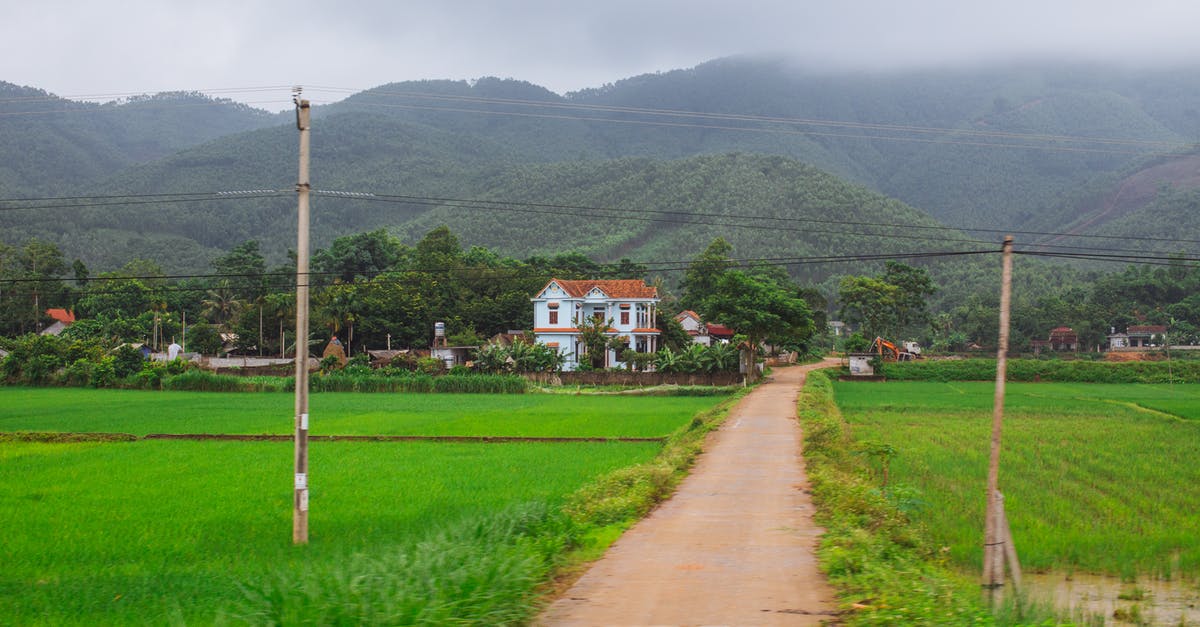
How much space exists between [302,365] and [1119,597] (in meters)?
10.3

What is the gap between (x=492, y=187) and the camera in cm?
13625

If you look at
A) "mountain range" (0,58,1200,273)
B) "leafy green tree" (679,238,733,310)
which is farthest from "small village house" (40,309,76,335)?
"leafy green tree" (679,238,733,310)

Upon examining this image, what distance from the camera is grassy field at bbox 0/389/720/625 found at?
7.43 metres

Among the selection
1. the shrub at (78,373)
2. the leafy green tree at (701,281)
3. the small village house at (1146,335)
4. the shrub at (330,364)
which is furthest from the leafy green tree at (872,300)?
the shrub at (78,373)

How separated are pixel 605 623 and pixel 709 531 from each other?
442 cm

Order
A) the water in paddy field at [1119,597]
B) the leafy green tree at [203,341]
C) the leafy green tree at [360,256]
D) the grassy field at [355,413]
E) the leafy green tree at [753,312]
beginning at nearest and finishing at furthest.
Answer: the water in paddy field at [1119,597] → the grassy field at [355,413] → the leafy green tree at [753,312] → the leafy green tree at [203,341] → the leafy green tree at [360,256]

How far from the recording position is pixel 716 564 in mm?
10023

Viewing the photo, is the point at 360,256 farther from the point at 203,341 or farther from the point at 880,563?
the point at 880,563

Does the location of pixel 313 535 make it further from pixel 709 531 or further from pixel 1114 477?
pixel 1114 477

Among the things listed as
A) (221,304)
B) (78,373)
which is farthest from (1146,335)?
(78,373)

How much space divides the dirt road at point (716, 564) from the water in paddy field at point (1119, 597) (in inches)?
98.9

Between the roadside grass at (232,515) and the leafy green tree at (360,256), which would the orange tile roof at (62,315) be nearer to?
the leafy green tree at (360,256)

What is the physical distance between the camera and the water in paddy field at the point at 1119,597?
919 cm

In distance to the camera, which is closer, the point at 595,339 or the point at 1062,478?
the point at 1062,478
